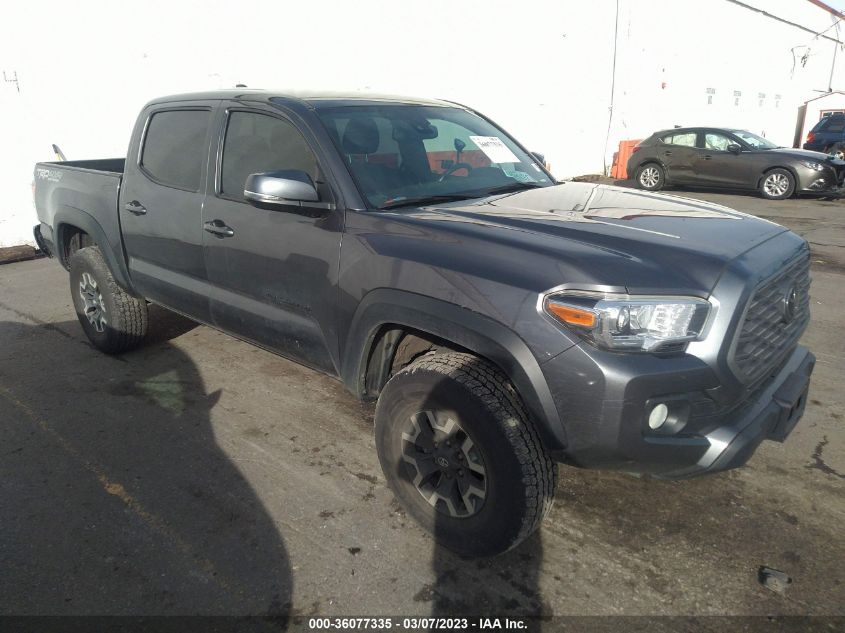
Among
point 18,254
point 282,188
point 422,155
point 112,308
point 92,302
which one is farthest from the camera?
point 18,254

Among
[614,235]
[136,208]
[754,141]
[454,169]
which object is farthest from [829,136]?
[136,208]

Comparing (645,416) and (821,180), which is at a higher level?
(645,416)

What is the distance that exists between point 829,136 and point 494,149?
764 inches

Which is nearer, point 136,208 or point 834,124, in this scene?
point 136,208

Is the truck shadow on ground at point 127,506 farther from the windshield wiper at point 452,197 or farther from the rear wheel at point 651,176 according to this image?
the rear wheel at point 651,176

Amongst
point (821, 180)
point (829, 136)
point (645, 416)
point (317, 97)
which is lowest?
point (821, 180)

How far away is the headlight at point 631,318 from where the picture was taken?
6.99 feet

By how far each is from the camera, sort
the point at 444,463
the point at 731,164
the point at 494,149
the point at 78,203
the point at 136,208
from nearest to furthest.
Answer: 1. the point at 444,463
2. the point at 494,149
3. the point at 136,208
4. the point at 78,203
5. the point at 731,164

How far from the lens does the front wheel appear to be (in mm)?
12438

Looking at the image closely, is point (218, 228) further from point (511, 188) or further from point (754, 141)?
point (754, 141)

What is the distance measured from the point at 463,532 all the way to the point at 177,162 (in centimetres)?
280

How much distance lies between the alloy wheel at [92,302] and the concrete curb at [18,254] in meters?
4.21

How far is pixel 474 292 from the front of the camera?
2.35 m

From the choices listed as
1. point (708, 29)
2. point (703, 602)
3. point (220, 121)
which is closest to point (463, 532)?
point (703, 602)
